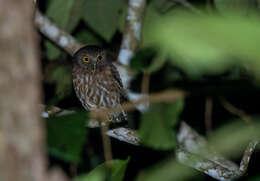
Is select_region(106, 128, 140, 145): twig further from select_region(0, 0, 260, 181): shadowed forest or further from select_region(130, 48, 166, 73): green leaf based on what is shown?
select_region(130, 48, 166, 73): green leaf

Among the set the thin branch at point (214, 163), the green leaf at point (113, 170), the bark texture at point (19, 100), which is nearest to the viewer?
the bark texture at point (19, 100)

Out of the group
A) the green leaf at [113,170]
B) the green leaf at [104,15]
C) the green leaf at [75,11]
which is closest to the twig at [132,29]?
the green leaf at [104,15]

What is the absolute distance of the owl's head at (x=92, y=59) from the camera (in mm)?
5034

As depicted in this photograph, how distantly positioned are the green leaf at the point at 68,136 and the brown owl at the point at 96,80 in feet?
11.7

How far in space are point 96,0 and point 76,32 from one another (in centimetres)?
82

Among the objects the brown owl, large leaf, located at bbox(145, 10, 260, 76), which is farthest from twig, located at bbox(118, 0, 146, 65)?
large leaf, located at bbox(145, 10, 260, 76)

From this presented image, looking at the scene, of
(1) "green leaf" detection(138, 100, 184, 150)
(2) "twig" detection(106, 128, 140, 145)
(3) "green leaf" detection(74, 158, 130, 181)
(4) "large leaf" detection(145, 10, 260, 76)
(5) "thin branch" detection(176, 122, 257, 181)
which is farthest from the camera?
(2) "twig" detection(106, 128, 140, 145)

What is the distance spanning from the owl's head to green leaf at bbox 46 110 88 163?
12.7 ft

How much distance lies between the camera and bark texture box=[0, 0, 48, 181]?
68 centimetres

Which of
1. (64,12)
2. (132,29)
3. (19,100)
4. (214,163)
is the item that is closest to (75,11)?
(64,12)

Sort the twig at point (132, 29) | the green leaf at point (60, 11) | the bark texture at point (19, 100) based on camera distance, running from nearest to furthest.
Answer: the bark texture at point (19, 100) < the twig at point (132, 29) < the green leaf at point (60, 11)

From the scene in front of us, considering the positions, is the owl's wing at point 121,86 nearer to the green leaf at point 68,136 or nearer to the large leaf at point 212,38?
the green leaf at point 68,136

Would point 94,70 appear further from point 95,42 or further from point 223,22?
point 223,22

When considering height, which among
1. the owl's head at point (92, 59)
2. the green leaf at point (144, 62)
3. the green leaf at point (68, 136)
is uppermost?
the green leaf at point (144, 62)
